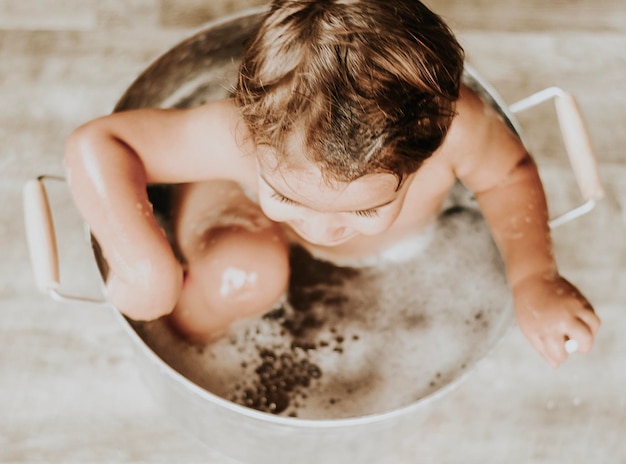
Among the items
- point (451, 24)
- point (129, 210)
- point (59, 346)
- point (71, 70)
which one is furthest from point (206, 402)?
point (451, 24)

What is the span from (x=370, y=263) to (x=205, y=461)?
0.41 metres

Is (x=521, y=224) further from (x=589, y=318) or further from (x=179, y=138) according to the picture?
(x=179, y=138)

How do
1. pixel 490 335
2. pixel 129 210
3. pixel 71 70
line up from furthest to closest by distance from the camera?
1. pixel 71 70
2. pixel 490 335
3. pixel 129 210

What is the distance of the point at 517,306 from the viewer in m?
0.84

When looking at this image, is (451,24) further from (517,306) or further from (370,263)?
(517,306)

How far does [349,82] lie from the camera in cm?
64

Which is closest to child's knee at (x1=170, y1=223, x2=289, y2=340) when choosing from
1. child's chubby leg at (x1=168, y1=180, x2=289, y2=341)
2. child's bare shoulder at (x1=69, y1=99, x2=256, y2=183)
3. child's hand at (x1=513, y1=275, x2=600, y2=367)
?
child's chubby leg at (x1=168, y1=180, x2=289, y2=341)

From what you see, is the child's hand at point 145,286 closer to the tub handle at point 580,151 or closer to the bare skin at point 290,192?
the bare skin at point 290,192

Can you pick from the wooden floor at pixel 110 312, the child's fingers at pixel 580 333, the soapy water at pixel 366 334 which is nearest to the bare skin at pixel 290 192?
the child's fingers at pixel 580 333

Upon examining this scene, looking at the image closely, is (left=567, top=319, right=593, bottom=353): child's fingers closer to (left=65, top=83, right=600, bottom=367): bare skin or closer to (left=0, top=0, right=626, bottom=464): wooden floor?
(left=65, top=83, right=600, bottom=367): bare skin

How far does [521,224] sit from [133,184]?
504 millimetres

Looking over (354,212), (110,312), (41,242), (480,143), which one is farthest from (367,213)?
(110,312)

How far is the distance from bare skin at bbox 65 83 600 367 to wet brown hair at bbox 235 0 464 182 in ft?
0.11

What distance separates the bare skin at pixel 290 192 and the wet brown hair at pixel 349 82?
0.11 feet
